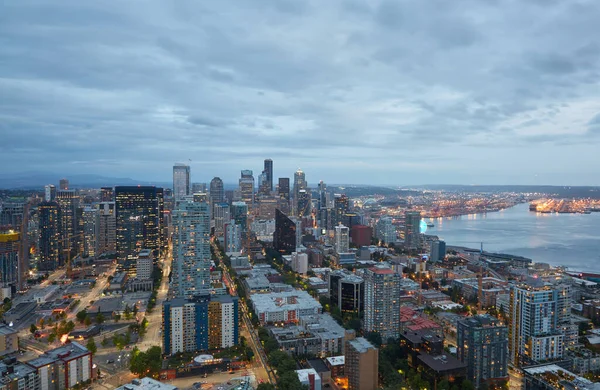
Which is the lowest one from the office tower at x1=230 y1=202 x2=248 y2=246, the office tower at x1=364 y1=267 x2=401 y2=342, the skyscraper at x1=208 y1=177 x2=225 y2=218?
the office tower at x1=364 y1=267 x2=401 y2=342

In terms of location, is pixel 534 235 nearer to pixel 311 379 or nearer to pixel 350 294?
pixel 350 294

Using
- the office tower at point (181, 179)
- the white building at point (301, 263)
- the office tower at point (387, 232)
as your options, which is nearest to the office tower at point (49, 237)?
the white building at point (301, 263)

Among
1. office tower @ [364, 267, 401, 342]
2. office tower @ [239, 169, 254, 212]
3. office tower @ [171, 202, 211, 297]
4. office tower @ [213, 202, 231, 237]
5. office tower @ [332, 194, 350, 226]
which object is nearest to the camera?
office tower @ [364, 267, 401, 342]

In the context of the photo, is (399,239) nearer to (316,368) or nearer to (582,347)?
(582,347)

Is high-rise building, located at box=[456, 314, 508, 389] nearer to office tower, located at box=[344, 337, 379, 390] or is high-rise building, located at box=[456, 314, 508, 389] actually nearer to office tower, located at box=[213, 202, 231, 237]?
office tower, located at box=[344, 337, 379, 390]

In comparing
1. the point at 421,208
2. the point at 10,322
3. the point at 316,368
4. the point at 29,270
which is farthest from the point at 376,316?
the point at 421,208

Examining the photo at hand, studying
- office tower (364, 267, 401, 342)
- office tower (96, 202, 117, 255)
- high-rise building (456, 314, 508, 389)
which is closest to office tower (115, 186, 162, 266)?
office tower (96, 202, 117, 255)
